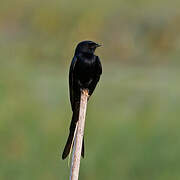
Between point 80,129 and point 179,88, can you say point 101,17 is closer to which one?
point 179,88

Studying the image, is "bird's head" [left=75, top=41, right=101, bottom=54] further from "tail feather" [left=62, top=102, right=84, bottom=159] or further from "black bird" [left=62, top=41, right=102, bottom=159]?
"tail feather" [left=62, top=102, right=84, bottom=159]

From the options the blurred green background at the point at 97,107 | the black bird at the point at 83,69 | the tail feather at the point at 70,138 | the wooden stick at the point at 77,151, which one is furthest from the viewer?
the blurred green background at the point at 97,107

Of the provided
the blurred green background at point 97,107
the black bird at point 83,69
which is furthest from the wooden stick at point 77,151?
the blurred green background at point 97,107

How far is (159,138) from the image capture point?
250 inches

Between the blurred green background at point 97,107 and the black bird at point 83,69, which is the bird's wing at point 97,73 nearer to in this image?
the black bird at point 83,69

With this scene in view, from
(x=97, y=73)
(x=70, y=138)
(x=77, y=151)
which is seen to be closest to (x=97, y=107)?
(x=97, y=73)

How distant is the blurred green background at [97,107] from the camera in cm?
608

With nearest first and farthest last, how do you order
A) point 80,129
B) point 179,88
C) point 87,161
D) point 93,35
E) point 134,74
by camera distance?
1. point 80,129
2. point 87,161
3. point 179,88
4. point 134,74
5. point 93,35

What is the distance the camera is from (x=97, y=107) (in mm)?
7180

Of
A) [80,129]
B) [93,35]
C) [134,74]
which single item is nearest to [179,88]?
[134,74]

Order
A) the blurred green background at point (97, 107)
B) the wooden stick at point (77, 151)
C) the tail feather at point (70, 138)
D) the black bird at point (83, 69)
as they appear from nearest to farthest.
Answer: the wooden stick at point (77, 151)
the tail feather at point (70, 138)
the black bird at point (83, 69)
the blurred green background at point (97, 107)

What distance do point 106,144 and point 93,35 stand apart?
6.68 meters

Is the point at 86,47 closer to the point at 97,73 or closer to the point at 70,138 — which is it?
the point at 97,73

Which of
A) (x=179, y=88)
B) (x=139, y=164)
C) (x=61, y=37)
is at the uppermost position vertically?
(x=61, y=37)
